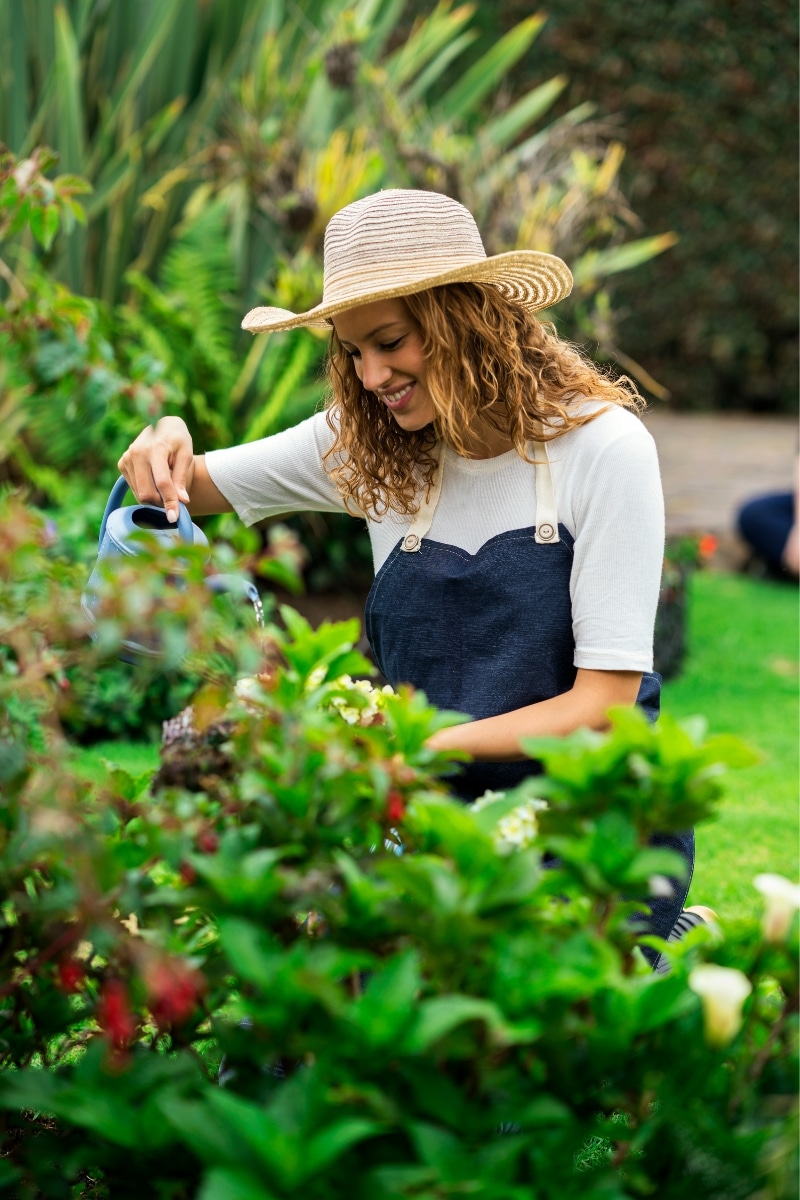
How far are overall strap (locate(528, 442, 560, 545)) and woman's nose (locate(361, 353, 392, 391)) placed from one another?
0.93 ft

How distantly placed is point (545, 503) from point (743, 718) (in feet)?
10.4

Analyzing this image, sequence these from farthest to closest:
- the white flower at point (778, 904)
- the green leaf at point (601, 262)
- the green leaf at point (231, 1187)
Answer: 1. the green leaf at point (601, 262)
2. the white flower at point (778, 904)
3. the green leaf at point (231, 1187)

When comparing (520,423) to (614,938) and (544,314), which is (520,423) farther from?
(544,314)

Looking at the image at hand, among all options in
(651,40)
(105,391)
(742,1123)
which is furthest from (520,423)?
(651,40)

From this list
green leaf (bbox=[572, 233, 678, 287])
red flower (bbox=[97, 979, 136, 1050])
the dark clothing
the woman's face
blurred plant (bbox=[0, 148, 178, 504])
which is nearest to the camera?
red flower (bbox=[97, 979, 136, 1050])

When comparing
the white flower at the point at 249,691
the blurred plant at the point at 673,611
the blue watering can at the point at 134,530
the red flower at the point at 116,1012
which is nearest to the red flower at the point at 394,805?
the white flower at the point at 249,691

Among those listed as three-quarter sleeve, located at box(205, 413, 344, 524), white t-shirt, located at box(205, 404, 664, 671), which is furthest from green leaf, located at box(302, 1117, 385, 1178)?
three-quarter sleeve, located at box(205, 413, 344, 524)

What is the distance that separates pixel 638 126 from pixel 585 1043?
38.7 ft

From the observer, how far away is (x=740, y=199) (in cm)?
1173

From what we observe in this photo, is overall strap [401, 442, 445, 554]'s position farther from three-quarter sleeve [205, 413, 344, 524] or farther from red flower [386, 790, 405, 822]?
red flower [386, 790, 405, 822]

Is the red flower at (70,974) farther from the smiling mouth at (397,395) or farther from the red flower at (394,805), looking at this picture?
the smiling mouth at (397,395)

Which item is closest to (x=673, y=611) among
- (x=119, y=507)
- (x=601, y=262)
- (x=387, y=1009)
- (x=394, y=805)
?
(x=601, y=262)

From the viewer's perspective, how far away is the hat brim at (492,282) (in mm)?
1916

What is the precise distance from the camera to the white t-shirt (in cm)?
195
